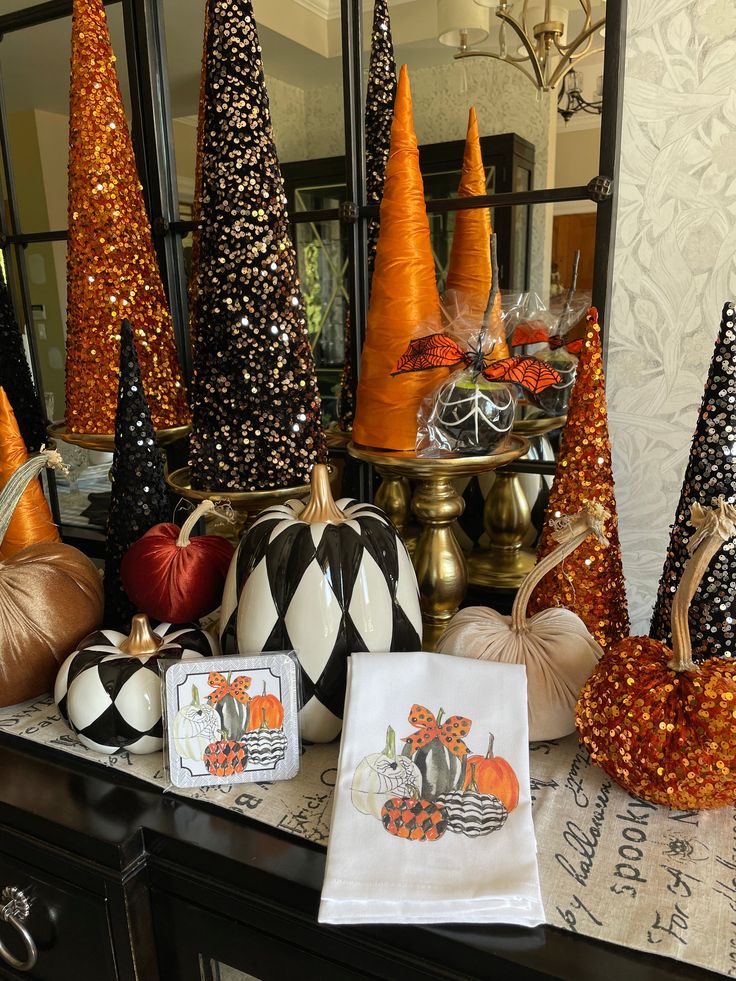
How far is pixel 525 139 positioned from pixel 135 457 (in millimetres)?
522

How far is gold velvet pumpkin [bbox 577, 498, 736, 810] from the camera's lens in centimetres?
42

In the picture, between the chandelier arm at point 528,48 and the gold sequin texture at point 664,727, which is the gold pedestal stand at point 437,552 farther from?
the chandelier arm at point 528,48

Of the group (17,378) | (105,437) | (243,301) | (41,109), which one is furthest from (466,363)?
(41,109)

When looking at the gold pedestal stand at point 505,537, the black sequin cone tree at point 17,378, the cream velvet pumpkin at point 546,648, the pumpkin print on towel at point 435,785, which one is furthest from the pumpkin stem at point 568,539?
the black sequin cone tree at point 17,378

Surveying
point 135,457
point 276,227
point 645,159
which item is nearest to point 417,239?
point 276,227

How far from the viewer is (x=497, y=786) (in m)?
0.45

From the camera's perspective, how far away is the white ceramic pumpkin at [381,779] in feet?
1.47

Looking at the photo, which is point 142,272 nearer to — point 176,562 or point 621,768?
point 176,562

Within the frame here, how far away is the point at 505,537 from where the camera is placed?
80 cm

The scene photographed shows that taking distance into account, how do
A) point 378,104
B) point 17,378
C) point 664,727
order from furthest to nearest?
1. point 17,378
2. point 378,104
3. point 664,727

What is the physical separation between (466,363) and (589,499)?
165mm

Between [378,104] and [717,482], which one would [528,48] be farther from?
[717,482]

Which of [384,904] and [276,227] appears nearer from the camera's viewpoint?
[384,904]

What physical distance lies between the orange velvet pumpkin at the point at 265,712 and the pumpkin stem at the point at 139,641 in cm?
11
